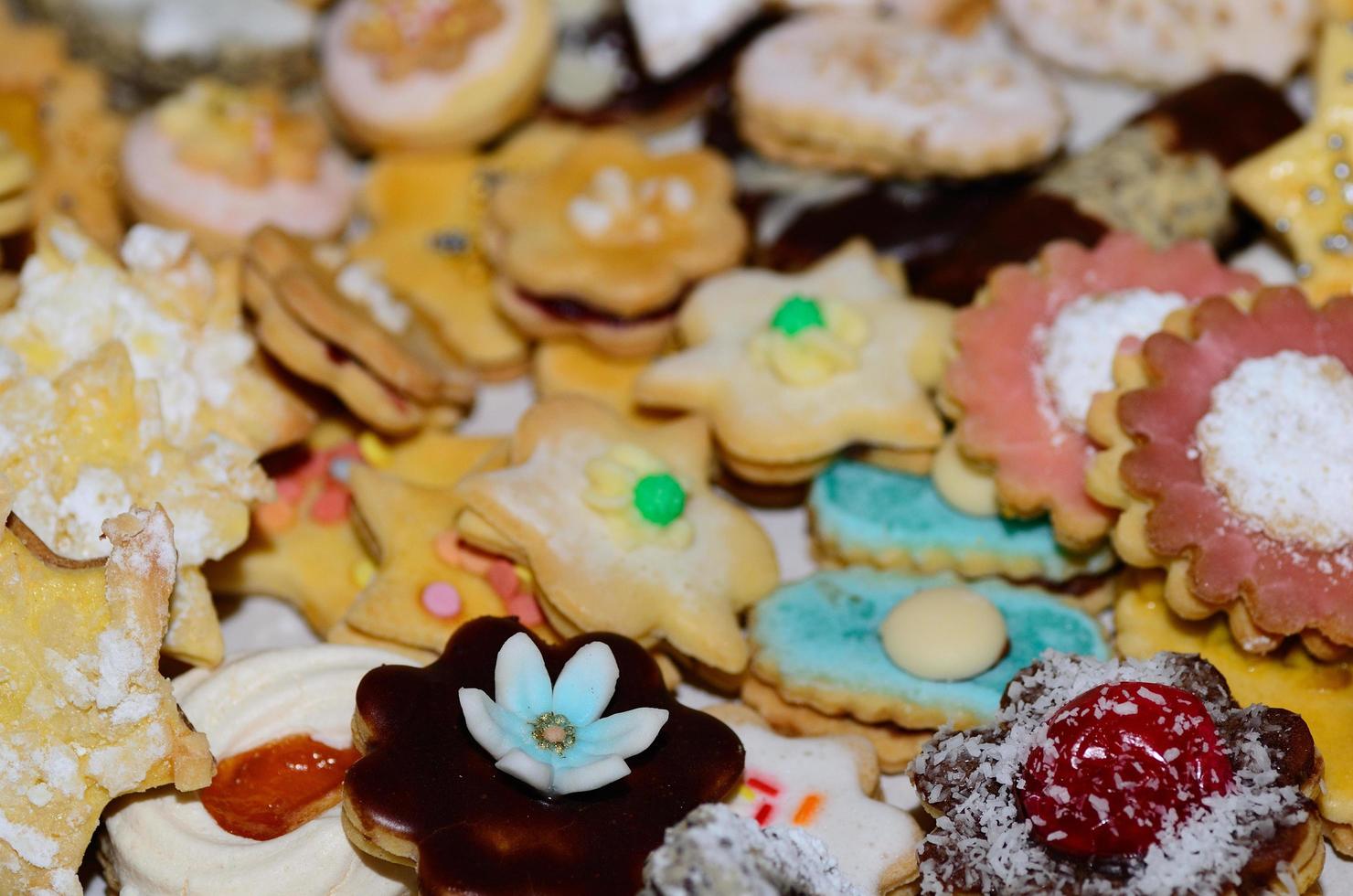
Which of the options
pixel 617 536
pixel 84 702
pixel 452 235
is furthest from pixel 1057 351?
pixel 84 702

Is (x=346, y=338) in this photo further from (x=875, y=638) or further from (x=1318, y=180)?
(x=1318, y=180)

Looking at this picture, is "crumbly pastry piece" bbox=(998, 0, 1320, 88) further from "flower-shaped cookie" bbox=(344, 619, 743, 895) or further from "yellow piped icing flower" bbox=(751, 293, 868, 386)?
"flower-shaped cookie" bbox=(344, 619, 743, 895)

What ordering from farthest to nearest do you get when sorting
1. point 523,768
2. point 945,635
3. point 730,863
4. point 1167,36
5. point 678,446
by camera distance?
point 1167,36
point 678,446
point 945,635
point 523,768
point 730,863

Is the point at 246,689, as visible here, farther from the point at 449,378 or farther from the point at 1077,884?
the point at 1077,884

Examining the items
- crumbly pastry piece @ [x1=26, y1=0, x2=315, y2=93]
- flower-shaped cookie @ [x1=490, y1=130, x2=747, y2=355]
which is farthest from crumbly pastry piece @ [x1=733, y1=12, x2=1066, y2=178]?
crumbly pastry piece @ [x1=26, y1=0, x2=315, y2=93]

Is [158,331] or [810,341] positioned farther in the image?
[810,341]

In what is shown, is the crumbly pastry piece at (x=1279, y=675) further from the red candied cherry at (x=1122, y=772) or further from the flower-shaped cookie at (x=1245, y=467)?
the red candied cherry at (x=1122, y=772)
